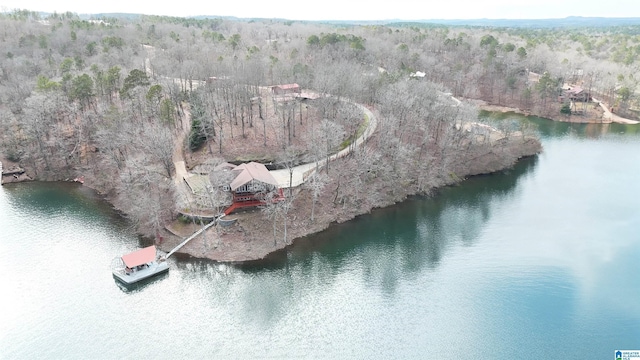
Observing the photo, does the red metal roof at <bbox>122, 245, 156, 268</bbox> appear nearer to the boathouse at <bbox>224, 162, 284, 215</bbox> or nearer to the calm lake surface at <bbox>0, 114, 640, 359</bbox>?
the calm lake surface at <bbox>0, 114, 640, 359</bbox>

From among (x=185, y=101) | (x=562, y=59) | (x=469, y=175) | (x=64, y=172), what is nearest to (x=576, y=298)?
(x=469, y=175)

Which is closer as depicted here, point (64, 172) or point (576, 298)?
point (576, 298)

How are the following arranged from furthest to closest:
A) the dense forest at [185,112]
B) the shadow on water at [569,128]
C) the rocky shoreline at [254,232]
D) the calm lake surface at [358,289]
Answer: the shadow on water at [569,128] → the dense forest at [185,112] → the rocky shoreline at [254,232] → the calm lake surface at [358,289]

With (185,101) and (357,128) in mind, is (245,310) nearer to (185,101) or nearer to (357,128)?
(357,128)

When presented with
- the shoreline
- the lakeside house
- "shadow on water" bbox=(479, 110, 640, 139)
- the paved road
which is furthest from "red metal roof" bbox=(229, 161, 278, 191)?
the shoreline

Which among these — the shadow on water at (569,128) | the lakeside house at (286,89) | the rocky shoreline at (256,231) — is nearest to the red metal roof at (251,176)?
the rocky shoreline at (256,231)

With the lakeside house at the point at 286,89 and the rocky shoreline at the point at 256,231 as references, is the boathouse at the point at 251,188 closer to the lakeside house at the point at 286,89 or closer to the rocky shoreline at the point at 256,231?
the rocky shoreline at the point at 256,231
